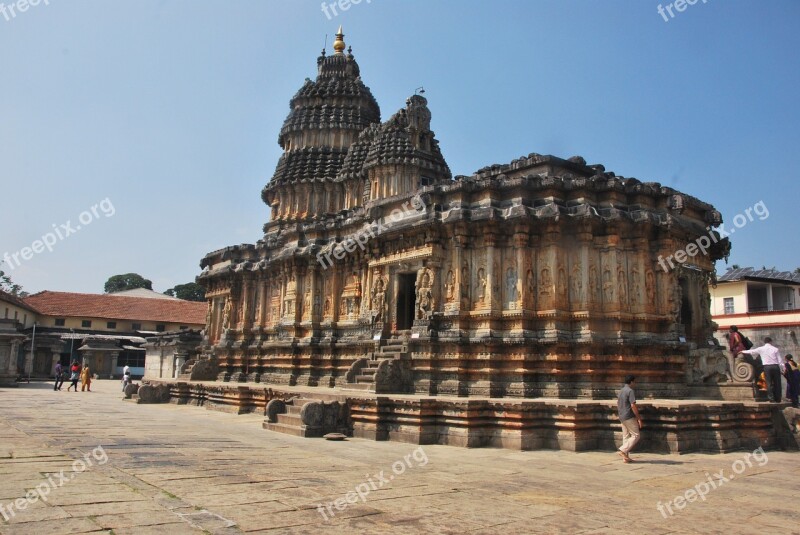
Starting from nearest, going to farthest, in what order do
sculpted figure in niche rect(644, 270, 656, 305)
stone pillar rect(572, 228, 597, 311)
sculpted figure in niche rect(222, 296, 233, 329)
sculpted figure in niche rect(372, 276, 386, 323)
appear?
stone pillar rect(572, 228, 597, 311) → sculpted figure in niche rect(644, 270, 656, 305) → sculpted figure in niche rect(372, 276, 386, 323) → sculpted figure in niche rect(222, 296, 233, 329)

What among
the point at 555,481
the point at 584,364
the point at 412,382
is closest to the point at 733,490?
the point at 555,481

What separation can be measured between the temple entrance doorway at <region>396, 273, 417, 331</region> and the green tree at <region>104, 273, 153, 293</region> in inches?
3772

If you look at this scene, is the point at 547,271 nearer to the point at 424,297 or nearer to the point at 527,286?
the point at 527,286

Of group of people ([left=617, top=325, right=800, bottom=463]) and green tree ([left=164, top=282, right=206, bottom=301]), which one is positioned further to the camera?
green tree ([left=164, top=282, right=206, bottom=301])

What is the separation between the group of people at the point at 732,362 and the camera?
12305mm

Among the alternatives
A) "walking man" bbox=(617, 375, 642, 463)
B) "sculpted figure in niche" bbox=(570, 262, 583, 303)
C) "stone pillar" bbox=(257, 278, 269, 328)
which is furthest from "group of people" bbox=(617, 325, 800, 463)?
"stone pillar" bbox=(257, 278, 269, 328)

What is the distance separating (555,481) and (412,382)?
8843 millimetres

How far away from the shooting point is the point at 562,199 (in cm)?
1859

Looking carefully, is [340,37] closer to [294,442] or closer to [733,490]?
[294,442]

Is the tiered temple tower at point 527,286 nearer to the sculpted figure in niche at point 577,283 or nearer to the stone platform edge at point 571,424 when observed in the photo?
the sculpted figure in niche at point 577,283

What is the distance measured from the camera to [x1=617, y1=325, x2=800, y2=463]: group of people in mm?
12305

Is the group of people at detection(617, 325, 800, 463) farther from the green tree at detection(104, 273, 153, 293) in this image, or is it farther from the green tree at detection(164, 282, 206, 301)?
the green tree at detection(104, 273, 153, 293)

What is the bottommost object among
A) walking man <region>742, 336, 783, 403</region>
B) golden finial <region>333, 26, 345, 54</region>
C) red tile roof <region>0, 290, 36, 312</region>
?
walking man <region>742, 336, 783, 403</region>

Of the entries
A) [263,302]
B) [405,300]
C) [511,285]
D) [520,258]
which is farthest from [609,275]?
[263,302]
